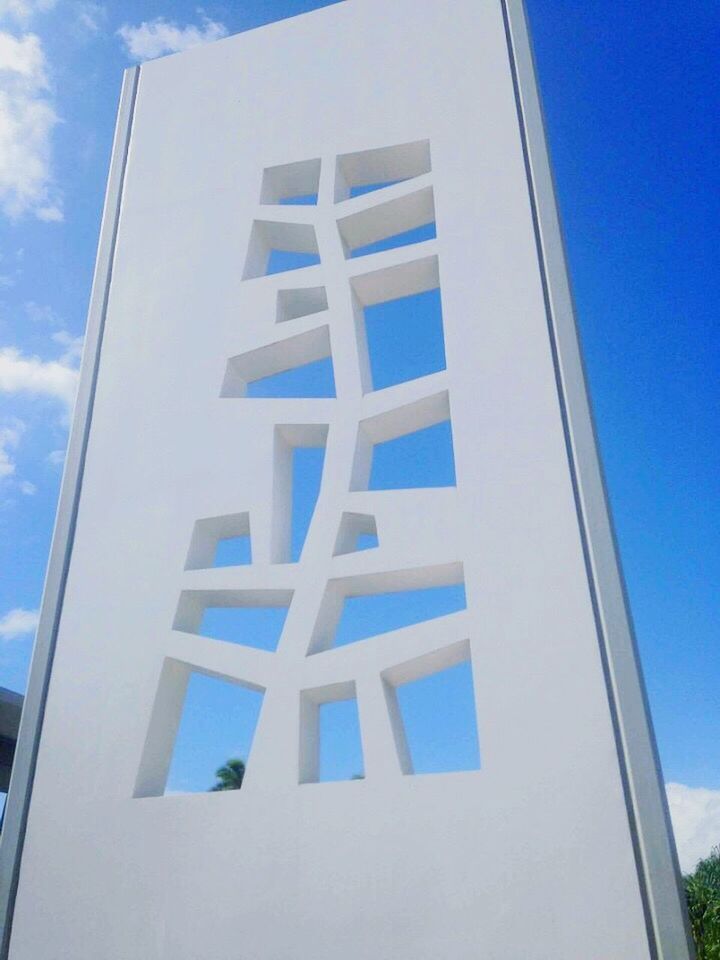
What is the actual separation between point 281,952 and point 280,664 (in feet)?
2.68

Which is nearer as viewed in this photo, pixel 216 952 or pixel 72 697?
pixel 216 952

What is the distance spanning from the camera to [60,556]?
3471 mm

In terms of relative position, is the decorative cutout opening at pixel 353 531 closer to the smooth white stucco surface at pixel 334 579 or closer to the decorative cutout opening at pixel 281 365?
the smooth white stucco surface at pixel 334 579

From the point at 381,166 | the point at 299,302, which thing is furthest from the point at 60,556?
the point at 381,166

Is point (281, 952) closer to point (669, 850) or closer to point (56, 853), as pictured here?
point (56, 853)

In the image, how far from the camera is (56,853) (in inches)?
116

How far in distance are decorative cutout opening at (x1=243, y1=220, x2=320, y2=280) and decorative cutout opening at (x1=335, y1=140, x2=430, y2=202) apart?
0.21 metres

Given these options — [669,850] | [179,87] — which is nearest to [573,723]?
[669,850]

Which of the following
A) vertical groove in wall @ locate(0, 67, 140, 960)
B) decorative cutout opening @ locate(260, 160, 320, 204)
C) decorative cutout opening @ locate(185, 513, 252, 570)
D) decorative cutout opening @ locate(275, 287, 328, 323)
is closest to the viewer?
vertical groove in wall @ locate(0, 67, 140, 960)

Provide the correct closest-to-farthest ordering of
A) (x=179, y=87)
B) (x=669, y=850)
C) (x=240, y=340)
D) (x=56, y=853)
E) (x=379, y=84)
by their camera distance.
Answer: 1. (x=669, y=850)
2. (x=56, y=853)
3. (x=240, y=340)
4. (x=379, y=84)
5. (x=179, y=87)

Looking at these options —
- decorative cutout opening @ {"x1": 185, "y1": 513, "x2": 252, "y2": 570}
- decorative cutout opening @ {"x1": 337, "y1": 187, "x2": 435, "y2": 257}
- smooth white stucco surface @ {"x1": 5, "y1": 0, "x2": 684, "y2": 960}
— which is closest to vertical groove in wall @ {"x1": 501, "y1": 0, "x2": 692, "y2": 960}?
smooth white stucco surface @ {"x1": 5, "y1": 0, "x2": 684, "y2": 960}

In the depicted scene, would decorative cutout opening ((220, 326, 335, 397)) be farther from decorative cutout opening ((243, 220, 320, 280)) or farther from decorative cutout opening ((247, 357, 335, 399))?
decorative cutout opening ((243, 220, 320, 280))

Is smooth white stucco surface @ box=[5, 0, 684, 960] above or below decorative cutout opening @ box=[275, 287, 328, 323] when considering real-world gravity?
below

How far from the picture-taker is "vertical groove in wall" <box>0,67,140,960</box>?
9.84 ft
